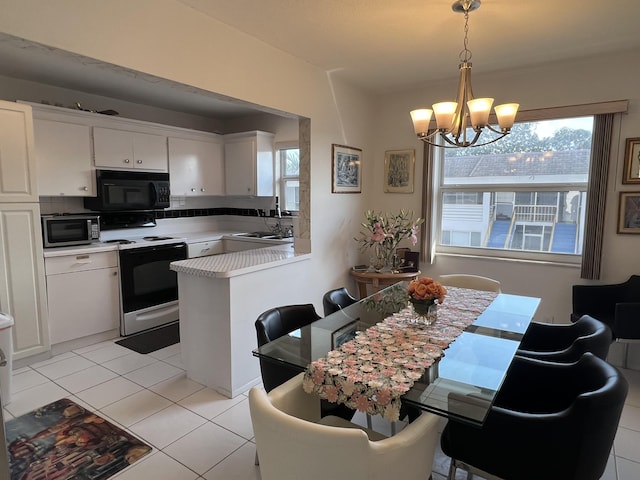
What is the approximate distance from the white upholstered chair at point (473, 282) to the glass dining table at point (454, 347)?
0.24 meters

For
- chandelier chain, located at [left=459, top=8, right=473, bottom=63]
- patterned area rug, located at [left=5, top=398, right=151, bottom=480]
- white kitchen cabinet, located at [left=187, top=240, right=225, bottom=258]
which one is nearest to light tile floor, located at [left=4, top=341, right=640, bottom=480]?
patterned area rug, located at [left=5, top=398, right=151, bottom=480]

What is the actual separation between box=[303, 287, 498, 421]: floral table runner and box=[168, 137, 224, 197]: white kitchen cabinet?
3.43 meters

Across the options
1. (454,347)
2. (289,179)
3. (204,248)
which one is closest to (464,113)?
(454,347)

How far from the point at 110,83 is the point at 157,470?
134 inches

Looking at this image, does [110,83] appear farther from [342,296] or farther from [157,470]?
[157,470]

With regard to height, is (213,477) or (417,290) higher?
(417,290)

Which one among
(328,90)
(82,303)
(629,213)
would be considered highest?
(328,90)

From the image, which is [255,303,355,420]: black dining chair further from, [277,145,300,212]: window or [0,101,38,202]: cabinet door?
[277,145,300,212]: window

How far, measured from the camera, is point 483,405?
4.28 feet

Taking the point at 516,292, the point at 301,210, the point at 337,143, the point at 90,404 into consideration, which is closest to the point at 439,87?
the point at 337,143

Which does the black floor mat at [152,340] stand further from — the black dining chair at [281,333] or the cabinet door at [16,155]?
the black dining chair at [281,333]

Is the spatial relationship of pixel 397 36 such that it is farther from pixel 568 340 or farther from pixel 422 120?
pixel 568 340

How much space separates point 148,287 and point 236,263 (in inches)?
64.4

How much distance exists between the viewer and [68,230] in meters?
3.51
